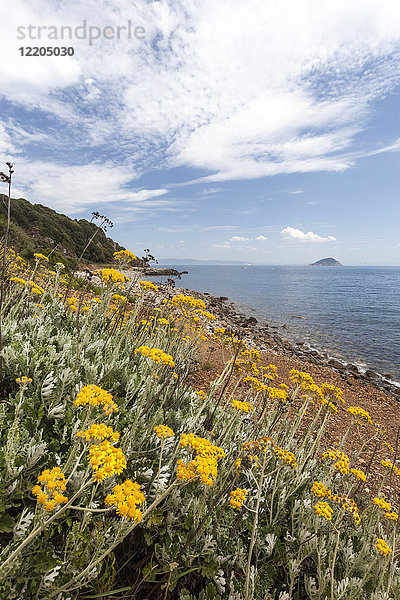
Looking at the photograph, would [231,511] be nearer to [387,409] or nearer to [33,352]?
[33,352]

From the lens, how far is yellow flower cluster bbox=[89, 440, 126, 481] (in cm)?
138

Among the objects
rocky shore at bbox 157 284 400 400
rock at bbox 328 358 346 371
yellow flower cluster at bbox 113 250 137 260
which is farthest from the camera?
rock at bbox 328 358 346 371

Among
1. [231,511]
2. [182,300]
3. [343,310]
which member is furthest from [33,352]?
[343,310]

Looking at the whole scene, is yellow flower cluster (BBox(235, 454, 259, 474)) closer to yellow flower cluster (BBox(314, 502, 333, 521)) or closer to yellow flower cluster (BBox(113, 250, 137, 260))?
yellow flower cluster (BBox(314, 502, 333, 521))

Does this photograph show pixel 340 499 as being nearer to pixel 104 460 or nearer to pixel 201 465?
pixel 201 465

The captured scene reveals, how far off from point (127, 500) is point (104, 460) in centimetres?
23

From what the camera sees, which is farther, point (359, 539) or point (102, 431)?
point (359, 539)

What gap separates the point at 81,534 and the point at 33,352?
204cm

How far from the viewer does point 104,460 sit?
1472 millimetres

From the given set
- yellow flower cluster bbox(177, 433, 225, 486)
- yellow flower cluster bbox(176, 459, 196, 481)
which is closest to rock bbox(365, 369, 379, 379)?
yellow flower cluster bbox(177, 433, 225, 486)

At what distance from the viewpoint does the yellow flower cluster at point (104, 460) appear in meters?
1.38

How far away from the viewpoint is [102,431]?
1.50m

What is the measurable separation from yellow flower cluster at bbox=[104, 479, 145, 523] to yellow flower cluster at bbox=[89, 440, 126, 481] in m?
0.11

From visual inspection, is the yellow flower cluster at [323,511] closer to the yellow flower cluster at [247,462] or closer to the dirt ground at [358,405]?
→ the yellow flower cluster at [247,462]
